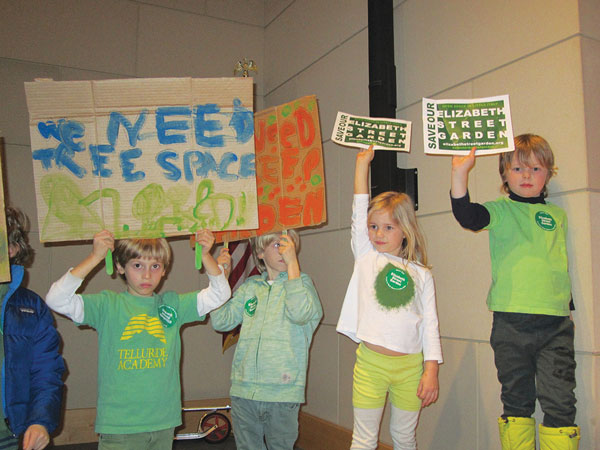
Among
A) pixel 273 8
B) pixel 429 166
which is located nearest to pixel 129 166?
pixel 429 166

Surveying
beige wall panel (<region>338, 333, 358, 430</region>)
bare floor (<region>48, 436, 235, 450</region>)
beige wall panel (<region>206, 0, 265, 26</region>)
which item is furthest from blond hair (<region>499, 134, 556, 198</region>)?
beige wall panel (<region>206, 0, 265, 26</region>)

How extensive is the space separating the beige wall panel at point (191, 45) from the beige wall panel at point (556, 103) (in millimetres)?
2623

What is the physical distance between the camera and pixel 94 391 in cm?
377

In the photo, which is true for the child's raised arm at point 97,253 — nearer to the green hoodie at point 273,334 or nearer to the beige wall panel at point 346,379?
the green hoodie at point 273,334

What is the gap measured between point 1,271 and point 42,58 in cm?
252

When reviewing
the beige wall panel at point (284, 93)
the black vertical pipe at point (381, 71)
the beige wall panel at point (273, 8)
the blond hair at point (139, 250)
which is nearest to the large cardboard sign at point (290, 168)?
the blond hair at point (139, 250)

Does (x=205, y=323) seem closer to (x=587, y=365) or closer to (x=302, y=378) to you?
(x=302, y=378)

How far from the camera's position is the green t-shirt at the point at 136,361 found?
2.06 metres

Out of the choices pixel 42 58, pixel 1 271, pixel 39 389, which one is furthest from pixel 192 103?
pixel 42 58

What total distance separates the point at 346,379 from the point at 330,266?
68cm

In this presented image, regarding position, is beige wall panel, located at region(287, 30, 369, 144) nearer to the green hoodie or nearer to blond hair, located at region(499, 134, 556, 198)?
blond hair, located at region(499, 134, 556, 198)

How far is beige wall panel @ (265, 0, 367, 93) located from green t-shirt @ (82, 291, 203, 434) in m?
1.97

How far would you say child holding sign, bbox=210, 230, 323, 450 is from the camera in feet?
7.46

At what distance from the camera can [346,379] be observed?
10.8 feet
